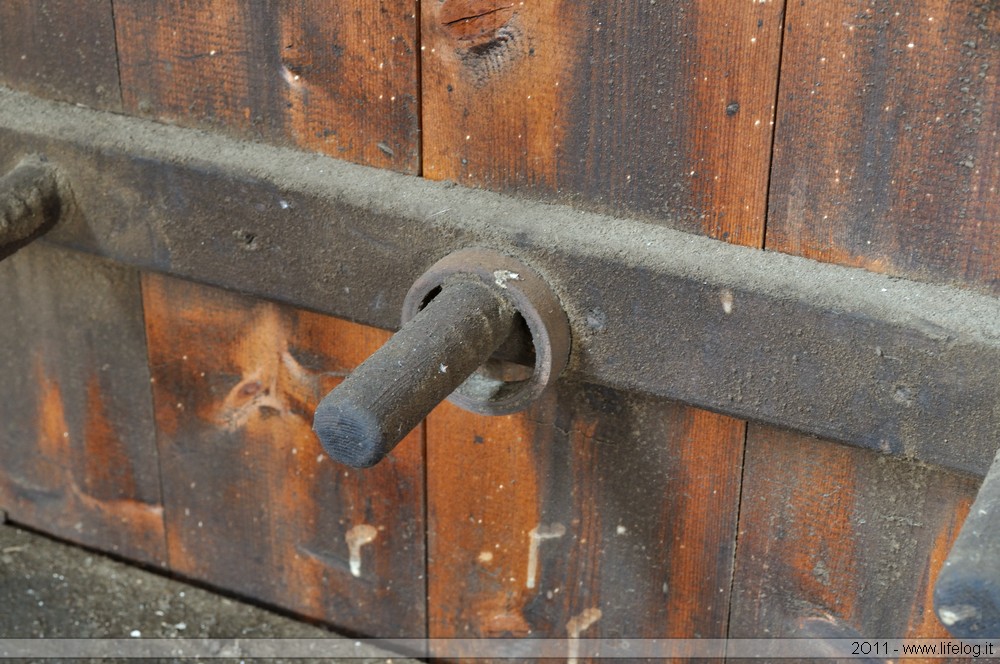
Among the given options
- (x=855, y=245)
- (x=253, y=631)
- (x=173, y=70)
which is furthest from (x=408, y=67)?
(x=253, y=631)

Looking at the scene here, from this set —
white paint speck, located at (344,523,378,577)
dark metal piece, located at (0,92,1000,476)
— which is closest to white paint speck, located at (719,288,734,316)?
dark metal piece, located at (0,92,1000,476)

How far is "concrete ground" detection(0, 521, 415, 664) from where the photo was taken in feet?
3.64

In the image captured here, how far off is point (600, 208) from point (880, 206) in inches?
6.6

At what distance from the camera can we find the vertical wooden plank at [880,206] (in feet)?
2.34

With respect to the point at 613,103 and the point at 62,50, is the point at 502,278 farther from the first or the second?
the point at 62,50

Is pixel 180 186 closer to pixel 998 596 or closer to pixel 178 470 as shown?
pixel 178 470

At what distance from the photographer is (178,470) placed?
114 cm

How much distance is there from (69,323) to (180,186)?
0.24 m

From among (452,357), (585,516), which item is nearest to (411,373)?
(452,357)

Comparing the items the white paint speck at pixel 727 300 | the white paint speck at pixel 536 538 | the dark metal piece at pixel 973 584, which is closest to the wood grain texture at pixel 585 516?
the white paint speck at pixel 536 538

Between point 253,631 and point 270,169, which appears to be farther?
point 253,631

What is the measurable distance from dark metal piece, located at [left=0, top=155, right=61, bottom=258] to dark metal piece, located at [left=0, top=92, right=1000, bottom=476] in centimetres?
1

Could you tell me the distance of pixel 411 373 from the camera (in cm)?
75

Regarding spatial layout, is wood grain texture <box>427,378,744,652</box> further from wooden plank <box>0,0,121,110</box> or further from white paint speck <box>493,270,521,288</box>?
wooden plank <box>0,0,121,110</box>
